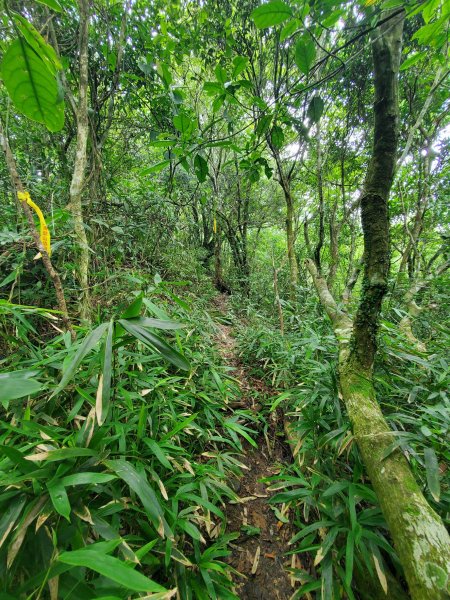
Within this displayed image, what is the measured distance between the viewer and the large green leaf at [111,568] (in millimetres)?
600

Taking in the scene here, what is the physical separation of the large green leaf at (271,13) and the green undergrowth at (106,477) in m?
0.91

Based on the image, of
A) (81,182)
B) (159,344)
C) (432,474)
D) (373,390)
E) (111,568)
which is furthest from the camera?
(81,182)

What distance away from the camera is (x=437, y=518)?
0.86 meters

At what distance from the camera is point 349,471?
56.4 inches

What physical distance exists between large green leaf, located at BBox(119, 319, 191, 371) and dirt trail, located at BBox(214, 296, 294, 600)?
126 cm

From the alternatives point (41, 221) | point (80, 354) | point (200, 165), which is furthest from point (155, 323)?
point (200, 165)

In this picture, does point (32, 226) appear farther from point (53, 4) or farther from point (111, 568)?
point (111, 568)

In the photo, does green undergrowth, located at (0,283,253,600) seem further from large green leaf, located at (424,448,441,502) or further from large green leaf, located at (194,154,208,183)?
large green leaf, located at (424,448,441,502)

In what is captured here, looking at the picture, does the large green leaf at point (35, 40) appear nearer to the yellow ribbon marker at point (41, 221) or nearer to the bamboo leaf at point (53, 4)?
the bamboo leaf at point (53, 4)

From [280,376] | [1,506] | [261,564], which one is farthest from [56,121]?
[280,376]

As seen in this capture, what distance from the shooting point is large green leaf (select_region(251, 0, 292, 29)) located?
0.74 meters

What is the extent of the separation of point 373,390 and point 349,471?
483mm

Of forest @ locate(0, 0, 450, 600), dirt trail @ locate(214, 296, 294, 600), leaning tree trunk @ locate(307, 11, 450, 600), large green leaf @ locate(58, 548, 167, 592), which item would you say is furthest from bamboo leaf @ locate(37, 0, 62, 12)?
dirt trail @ locate(214, 296, 294, 600)

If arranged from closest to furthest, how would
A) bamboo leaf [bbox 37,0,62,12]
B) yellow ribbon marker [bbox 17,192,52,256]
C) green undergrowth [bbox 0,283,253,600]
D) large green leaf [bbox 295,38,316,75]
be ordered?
bamboo leaf [bbox 37,0,62,12], green undergrowth [bbox 0,283,253,600], large green leaf [bbox 295,38,316,75], yellow ribbon marker [bbox 17,192,52,256]
